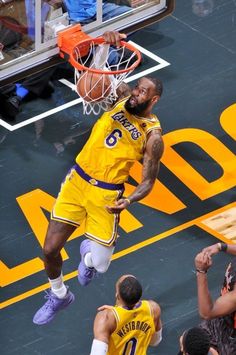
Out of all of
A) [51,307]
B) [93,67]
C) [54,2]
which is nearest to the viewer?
[51,307]

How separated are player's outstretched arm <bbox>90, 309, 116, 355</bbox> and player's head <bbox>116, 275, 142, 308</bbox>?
176 mm

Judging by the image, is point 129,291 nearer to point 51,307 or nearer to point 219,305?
point 219,305

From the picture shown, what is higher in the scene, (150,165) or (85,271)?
(150,165)

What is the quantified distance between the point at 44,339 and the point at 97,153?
6.71ft

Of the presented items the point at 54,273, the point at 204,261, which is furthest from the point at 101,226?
the point at 204,261

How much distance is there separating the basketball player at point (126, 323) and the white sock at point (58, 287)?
1.45 m

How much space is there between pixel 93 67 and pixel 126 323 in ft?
10.6

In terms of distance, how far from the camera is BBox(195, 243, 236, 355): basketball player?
902 cm

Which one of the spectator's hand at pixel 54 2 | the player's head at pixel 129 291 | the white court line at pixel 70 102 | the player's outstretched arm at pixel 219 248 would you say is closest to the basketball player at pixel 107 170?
the player's outstretched arm at pixel 219 248

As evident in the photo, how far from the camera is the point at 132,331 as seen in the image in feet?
30.0

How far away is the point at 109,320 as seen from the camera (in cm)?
909

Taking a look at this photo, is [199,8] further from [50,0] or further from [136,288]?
[136,288]

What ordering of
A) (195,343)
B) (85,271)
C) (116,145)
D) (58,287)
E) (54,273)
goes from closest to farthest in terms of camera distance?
(195,343)
(116,145)
(54,273)
(58,287)
(85,271)

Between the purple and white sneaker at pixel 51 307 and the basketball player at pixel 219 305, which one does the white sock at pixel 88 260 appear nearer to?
the purple and white sneaker at pixel 51 307
